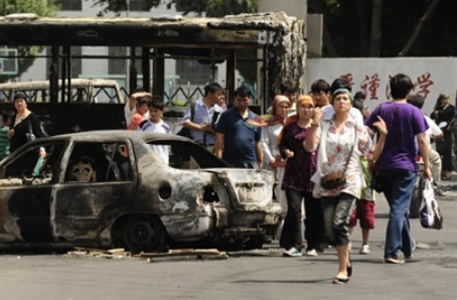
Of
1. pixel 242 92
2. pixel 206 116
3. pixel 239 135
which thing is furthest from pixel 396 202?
pixel 206 116

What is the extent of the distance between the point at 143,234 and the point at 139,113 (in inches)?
128

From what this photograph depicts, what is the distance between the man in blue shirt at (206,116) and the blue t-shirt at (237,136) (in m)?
1.91

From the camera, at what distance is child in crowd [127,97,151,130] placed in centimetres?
1662

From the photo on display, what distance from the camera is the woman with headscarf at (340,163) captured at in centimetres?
1166

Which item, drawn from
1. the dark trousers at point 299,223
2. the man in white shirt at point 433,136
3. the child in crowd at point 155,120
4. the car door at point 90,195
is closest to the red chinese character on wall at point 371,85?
the man in white shirt at point 433,136

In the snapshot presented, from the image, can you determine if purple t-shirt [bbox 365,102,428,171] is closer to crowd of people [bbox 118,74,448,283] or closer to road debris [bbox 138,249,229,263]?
crowd of people [bbox 118,74,448,283]

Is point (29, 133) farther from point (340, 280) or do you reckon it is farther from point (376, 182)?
point (340, 280)

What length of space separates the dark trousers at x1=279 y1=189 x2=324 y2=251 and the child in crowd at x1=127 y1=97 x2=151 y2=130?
323cm

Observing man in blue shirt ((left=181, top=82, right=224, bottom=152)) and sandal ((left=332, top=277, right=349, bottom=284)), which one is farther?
man in blue shirt ((left=181, top=82, right=224, bottom=152))

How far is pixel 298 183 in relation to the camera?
1377 centimetres

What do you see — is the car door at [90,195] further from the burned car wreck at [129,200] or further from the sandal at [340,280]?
the sandal at [340,280]

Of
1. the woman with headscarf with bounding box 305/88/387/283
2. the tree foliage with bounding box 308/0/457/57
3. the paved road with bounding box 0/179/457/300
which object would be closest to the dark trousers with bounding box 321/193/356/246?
the woman with headscarf with bounding box 305/88/387/283

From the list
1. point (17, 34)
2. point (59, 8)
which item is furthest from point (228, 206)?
point (59, 8)

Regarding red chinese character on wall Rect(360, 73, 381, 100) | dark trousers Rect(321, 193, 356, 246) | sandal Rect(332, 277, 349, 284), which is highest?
dark trousers Rect(321, 193, 356, 246)
